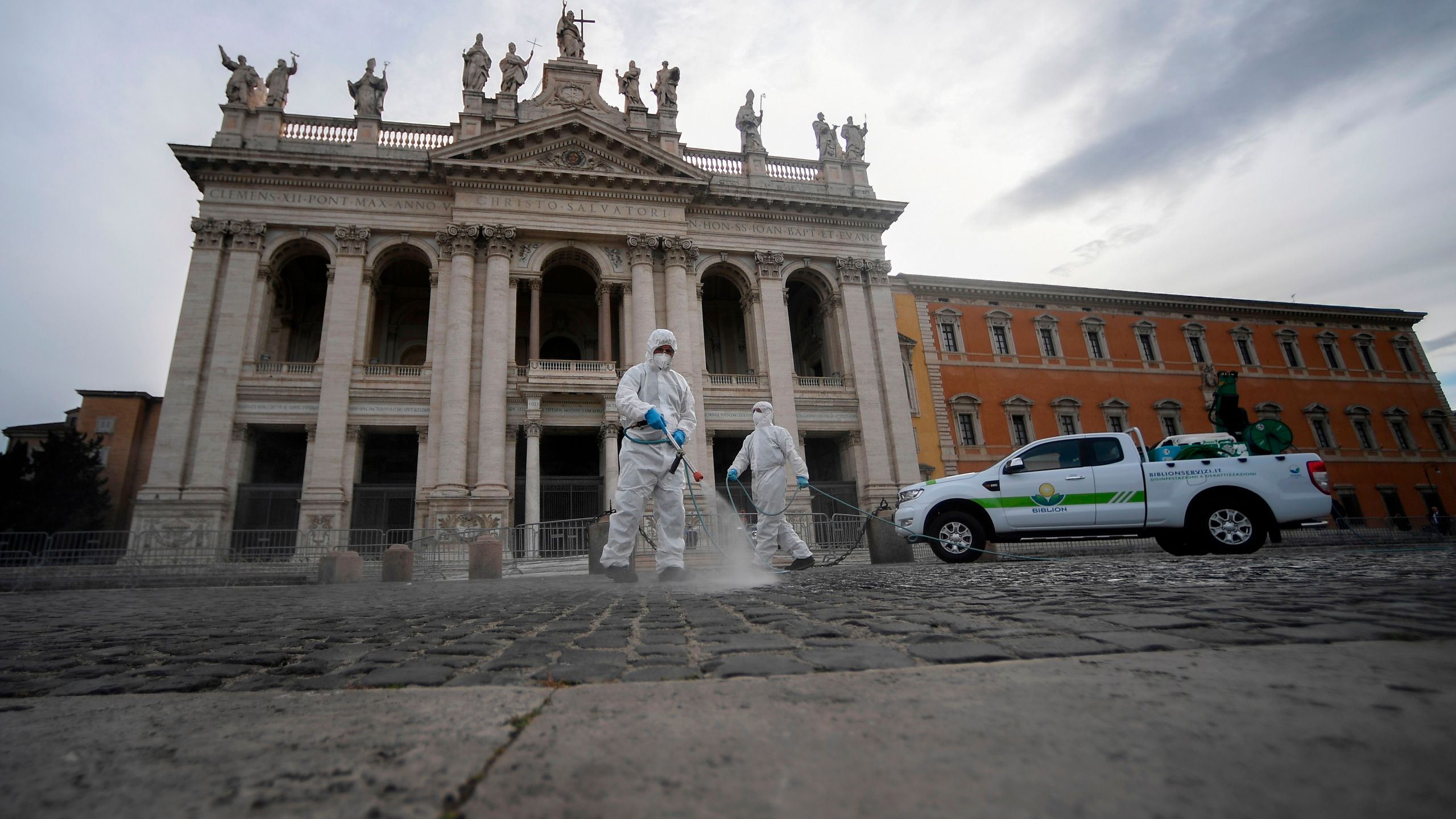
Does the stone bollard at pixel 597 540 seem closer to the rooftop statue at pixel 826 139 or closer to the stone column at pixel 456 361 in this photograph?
the stone column at pixel 456 361

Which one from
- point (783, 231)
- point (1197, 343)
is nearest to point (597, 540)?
point (783, 231)

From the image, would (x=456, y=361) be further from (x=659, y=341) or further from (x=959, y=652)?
(x=959, y=652)

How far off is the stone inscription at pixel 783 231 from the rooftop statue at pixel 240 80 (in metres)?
13.9

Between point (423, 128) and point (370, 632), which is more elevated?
point (423, 128)

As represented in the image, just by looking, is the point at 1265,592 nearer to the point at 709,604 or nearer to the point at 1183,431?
the point at 709,604

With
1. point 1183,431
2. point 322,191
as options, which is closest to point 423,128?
point 322,191

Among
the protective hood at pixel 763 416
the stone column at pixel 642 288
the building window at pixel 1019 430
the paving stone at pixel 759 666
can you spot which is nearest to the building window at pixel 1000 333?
the building window at pixel 1019 430

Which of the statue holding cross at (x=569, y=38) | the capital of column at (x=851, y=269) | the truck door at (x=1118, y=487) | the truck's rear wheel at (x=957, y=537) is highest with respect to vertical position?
the statue holding cross at (x=569, y=38)

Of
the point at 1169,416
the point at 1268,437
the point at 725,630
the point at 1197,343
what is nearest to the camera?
the point at 725,630

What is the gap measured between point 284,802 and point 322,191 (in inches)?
891

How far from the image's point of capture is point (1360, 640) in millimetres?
1554

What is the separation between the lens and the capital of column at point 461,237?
61.6ft

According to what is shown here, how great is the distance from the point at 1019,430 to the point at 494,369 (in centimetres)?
2042

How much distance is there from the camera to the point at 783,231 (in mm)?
22016
